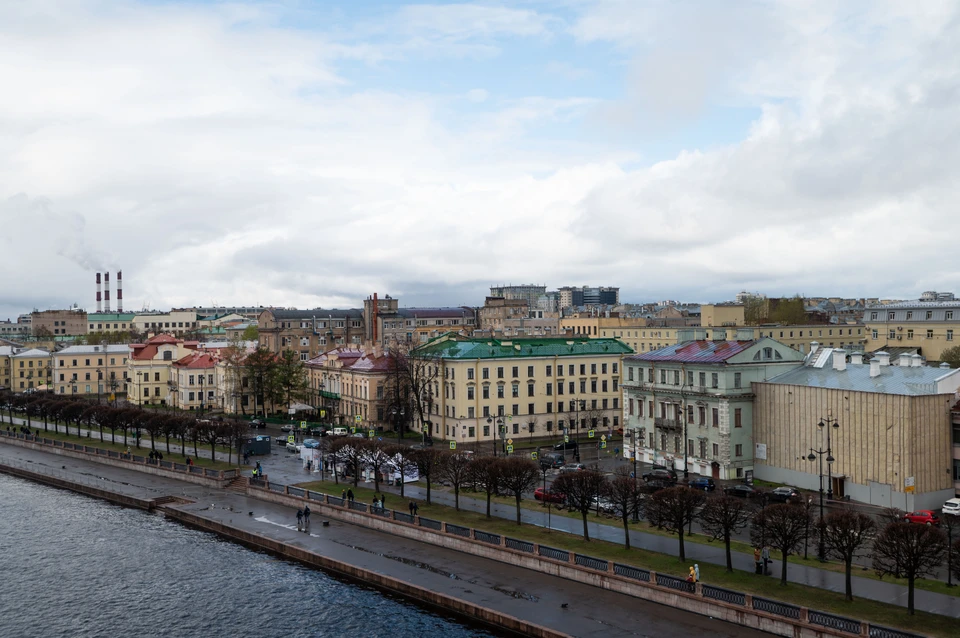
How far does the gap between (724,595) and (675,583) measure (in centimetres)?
242

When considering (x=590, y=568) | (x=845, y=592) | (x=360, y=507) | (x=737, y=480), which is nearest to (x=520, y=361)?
(x=737, y=480)

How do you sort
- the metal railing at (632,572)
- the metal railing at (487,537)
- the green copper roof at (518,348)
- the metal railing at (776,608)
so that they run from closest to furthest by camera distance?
the metal railing at (776,608)
the metal railing at (632,572)
the metal railing at (487,537)
the green copper roof at (518,348)

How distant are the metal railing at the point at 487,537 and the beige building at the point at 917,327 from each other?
8058cm

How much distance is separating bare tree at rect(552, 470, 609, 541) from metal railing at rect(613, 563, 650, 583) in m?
6.07

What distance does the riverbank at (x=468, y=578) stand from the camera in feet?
111

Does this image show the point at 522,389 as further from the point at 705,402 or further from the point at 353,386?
the point at 705,402

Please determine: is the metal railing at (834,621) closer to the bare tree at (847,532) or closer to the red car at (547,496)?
the bare tree at (847,532)

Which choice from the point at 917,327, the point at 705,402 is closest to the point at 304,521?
the point at 705,402

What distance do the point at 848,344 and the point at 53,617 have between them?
111 m

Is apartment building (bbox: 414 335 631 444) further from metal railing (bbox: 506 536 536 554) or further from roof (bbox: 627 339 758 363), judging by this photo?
metal railing (bbox: 506 536 536 554)

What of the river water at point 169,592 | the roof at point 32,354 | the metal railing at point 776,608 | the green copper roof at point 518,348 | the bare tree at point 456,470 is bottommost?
the river water at point 169,592

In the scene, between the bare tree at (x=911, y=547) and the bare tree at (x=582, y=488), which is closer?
the bare tree at (x=911, y=547)

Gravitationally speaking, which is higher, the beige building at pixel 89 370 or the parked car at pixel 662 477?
the beige building at pixel 89 370

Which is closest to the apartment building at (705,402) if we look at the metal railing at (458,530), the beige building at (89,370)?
the metal railing at (458,530)
